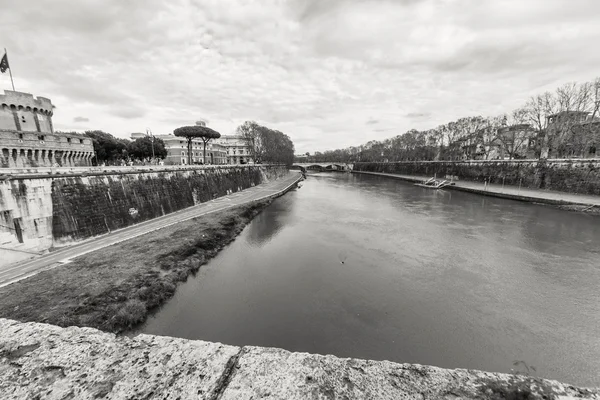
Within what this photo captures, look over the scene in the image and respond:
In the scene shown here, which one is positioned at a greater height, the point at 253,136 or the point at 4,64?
the point at 4,64

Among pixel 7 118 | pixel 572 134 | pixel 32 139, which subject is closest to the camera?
pixel 32 139

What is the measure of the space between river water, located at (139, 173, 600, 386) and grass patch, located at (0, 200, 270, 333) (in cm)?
64

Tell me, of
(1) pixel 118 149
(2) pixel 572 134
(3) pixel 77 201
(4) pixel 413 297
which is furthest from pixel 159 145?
(2) pixel 572 134

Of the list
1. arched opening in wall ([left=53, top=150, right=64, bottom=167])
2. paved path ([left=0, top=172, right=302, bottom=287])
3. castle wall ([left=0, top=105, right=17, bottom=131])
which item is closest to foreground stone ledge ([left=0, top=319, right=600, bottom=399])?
paved path ([left=0, top=172, right=302, bottom=287])

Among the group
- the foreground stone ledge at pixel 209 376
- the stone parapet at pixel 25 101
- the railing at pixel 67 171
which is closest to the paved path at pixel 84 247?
the railing at pixel 67 171

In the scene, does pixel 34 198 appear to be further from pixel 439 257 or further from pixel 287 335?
pixel 439 257

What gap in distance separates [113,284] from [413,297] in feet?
35.2

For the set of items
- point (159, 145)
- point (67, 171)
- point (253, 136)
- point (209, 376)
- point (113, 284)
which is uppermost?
point (253, 136)

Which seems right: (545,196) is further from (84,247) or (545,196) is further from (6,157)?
(6,157)

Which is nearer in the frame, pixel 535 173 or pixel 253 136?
pixel 535 173

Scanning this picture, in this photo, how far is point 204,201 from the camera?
26.4 meters

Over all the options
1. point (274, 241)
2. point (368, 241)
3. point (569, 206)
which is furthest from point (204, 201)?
point (569, 206)

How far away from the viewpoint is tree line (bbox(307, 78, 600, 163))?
1168 inches

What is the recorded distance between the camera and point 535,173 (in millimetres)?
31484
